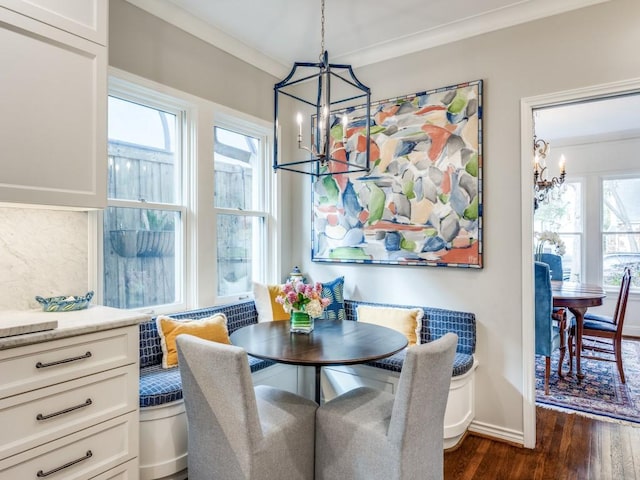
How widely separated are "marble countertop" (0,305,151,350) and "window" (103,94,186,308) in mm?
506

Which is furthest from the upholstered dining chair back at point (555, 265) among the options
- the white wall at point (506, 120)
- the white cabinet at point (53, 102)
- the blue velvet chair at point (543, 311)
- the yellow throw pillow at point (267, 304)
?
the white cabinet at point (53, 102)

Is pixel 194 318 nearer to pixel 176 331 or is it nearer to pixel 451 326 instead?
pixel 176 331

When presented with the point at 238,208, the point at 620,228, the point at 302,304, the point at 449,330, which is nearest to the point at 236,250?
the point at 238,208

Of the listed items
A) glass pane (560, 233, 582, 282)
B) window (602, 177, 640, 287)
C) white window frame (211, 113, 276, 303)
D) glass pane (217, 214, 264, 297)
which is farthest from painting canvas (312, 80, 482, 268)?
window (602, 177, 640, 287)

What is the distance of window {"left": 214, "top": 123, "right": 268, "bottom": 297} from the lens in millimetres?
3080

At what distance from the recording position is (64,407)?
1505 millimetres

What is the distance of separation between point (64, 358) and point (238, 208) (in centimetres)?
190

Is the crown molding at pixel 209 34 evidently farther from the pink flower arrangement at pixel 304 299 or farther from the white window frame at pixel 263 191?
the pink flower arrangement at pixel 304 299

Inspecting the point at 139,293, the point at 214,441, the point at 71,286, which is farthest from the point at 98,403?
the point at 139,293

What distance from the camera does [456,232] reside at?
282 cm

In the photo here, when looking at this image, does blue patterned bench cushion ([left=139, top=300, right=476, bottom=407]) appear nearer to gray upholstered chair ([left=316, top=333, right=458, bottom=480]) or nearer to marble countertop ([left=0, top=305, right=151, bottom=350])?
marble countertop ([left=0, top=305, right=151, bottom=350])

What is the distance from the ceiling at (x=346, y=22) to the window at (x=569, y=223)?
12.5 ft

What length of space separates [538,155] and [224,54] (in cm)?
324

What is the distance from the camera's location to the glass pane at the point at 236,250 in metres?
3.10
